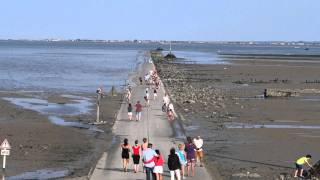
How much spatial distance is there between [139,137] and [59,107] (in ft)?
53.9

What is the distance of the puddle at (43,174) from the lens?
2225 cm

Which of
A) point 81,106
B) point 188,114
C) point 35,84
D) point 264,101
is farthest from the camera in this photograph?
point 35,84

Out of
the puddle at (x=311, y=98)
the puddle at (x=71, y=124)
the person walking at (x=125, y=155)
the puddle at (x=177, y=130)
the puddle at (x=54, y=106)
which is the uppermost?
the person walking at (x=125, y=155)

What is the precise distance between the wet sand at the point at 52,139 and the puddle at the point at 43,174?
22cm

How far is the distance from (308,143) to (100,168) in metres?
12.1

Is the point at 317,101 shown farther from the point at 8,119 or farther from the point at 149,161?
the point at 149,161

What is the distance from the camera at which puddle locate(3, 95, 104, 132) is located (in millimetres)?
36844

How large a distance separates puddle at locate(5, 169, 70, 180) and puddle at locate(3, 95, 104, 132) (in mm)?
10845

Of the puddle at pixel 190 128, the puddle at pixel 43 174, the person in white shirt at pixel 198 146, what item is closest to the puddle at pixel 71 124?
the puddle at pixel 190 128

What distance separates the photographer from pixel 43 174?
22.9 metres

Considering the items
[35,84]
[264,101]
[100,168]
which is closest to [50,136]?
[100,168]

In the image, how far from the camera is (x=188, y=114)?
136ft

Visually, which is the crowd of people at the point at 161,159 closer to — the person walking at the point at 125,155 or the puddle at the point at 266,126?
the person walking at the point at 125,155

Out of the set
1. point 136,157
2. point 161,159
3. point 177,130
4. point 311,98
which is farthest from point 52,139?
point 311,98
